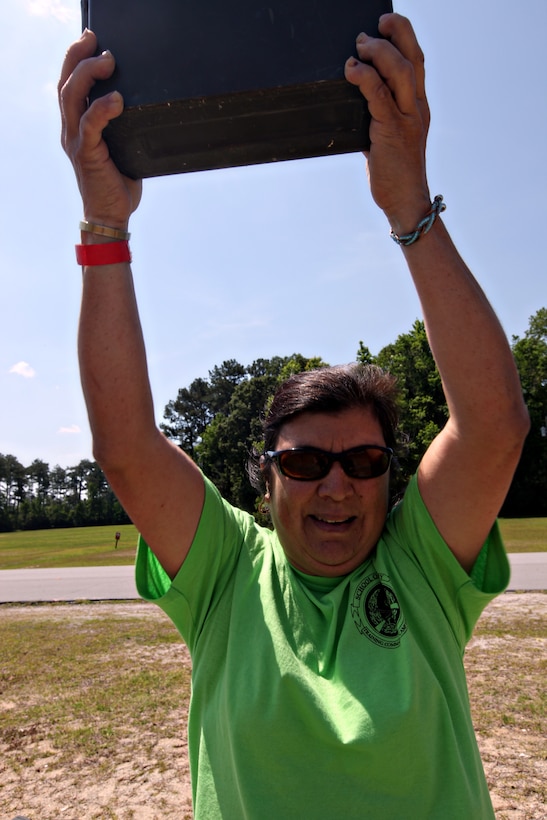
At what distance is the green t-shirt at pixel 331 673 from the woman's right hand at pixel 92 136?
2.76 feet

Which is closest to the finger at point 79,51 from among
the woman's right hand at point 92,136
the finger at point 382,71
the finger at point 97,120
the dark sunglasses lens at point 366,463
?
the woman's right hand at point 92,136

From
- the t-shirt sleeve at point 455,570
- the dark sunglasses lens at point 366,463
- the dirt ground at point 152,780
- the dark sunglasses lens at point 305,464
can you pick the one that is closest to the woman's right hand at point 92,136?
the dark sunglasses lens at point 305,464

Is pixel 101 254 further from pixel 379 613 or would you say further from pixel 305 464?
pixel 379 613

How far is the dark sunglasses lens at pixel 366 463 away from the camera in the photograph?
177 cm

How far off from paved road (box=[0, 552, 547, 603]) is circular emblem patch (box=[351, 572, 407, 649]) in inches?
352

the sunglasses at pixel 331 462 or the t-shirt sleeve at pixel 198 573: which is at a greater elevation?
the sunglasses at pixel 331 462

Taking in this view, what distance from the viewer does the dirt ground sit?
12.1 ft

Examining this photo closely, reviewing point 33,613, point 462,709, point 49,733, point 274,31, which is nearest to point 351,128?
point 274,31

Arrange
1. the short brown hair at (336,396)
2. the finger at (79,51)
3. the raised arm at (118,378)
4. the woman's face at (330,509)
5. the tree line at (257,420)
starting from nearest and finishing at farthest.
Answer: the finger at (79,51)
the raised arm at (118,378)
the woman's face at (330,509)
the short brown hair at (336,396)
the tree line at (257,420)

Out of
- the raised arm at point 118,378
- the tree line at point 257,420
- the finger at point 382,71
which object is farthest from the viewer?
the tree line at point 257,420

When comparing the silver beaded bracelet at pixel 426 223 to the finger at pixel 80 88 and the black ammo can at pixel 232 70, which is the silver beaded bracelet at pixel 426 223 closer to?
the black ammo can at pixel 232 70

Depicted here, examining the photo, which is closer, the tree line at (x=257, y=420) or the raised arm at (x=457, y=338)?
Answer: the raised arm at (x=457, y=338)

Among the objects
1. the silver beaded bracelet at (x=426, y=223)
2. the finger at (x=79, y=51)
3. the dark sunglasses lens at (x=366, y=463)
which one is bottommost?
the dark sunglasses lens at (x=366, y=463)

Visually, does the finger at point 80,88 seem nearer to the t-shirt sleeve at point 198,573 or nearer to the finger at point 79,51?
the finger at point 79,51
